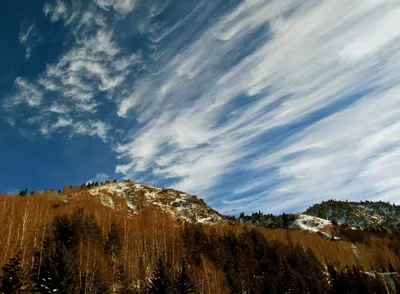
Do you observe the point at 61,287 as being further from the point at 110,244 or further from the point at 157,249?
the point at 157,249

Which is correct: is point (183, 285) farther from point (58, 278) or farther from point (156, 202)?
point (156, 202)

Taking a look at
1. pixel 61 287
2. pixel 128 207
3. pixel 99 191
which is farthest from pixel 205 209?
pixel 61 287

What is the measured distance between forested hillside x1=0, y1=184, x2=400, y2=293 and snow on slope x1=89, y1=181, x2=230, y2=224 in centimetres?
5068

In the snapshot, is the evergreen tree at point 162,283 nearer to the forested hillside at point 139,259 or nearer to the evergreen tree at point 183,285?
the forested hillside at point 139,259

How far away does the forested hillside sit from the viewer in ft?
158

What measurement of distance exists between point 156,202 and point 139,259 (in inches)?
4097

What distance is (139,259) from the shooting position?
7838cm

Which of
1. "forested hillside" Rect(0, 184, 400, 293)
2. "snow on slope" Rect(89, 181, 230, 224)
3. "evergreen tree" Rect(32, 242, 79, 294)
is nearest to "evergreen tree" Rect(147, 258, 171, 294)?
"forested hillside" Rect(0, 184, 400, 293)

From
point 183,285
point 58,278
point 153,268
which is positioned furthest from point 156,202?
point 58,278

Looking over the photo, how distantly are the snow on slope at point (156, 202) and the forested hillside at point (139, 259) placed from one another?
50.7 m

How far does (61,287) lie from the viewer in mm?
38250

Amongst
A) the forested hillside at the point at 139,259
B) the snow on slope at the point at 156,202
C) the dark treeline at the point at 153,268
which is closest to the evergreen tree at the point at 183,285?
the dark treeline at the point at 153,268

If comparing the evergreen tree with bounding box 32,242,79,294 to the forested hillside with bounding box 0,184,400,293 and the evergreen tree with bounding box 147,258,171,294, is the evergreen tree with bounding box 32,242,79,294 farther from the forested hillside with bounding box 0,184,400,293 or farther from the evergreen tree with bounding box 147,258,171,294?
the evergreen tree with bounding box 147,258,171,294

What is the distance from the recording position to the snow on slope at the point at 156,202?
16825 centimetres
